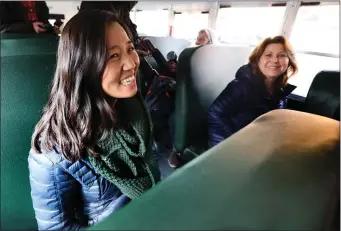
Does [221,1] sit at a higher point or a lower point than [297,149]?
higher

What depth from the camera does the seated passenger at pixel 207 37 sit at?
722mm

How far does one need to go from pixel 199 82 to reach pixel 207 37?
140 mm

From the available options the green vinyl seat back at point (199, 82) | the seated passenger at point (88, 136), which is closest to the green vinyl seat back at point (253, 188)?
the seated passenger at point (88, 136)

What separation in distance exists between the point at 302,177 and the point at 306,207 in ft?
0.09

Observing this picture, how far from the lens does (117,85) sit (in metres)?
0.58

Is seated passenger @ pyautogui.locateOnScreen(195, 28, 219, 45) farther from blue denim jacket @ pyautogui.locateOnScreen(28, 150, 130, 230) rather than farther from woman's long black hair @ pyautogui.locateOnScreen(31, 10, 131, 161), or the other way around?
blue denim jacket @ pyautogui.locateOnScreen(28, 150, 130, 230)

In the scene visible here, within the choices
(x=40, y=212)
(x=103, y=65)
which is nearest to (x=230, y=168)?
(x=103, y=65)

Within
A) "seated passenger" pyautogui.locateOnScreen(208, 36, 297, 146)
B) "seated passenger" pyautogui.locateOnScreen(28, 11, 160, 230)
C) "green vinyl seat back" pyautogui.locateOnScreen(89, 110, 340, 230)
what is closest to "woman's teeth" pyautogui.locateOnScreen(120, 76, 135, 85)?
"seated passenger" pyautogui.locateOnScreen(28, 11, 160, 230)

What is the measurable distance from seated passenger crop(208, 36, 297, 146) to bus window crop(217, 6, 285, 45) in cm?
2

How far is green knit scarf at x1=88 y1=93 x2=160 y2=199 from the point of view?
58 cm

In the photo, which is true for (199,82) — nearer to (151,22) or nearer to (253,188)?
(151,22)

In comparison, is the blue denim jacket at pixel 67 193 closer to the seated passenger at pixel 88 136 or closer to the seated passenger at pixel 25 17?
the seated passenger at pixel 88 136

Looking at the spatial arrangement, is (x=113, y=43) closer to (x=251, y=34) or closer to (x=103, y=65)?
(x=103, y=65)

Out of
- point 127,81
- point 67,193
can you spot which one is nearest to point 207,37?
point 127,81
